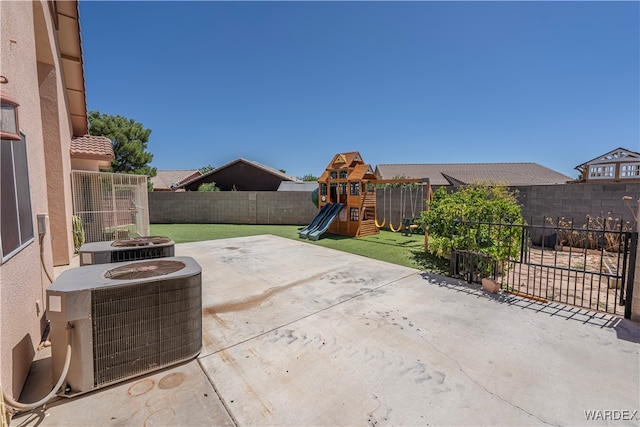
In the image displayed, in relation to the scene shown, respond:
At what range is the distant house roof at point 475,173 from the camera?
909 inches

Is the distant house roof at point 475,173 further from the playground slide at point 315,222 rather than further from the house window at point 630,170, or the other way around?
the playground slide at point 315,222

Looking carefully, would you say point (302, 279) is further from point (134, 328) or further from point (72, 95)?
point (72, 95)

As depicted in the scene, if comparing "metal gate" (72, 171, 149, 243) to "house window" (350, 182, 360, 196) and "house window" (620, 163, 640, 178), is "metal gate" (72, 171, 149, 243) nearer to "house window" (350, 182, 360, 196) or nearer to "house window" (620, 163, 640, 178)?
"house window" (350, 182, 360, 196)

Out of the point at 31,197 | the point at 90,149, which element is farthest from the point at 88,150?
the point at 31,197

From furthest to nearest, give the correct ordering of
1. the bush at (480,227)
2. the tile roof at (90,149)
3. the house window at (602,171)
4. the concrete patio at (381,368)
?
the house window at (602,171)
the tile roof at (90,149)
the bush at (480,227)
the concrete patio at (381,368)

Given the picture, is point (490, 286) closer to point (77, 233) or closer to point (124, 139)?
point (77, 233)

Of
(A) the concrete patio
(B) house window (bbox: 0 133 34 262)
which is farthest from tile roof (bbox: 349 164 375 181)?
(B) house window (bbox: 0 133 34 262)

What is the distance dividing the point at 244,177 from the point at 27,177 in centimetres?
2267

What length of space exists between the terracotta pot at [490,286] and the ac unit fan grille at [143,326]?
450 centimetres

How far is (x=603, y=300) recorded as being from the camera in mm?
4426

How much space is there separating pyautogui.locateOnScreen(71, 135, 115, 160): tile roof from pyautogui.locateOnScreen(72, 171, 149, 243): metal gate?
436mm

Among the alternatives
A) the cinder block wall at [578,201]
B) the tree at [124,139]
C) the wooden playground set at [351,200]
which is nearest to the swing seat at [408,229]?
the wooden playground set at [351,200]

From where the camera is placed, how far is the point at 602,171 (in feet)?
60.3

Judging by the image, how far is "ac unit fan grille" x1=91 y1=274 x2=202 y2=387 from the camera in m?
2.19
